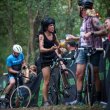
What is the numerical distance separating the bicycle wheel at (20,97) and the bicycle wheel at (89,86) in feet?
11.1

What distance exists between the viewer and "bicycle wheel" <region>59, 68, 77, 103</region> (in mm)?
9742

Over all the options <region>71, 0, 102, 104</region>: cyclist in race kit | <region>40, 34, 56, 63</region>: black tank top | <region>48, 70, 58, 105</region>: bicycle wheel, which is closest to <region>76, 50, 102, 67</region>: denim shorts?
<region>71, 0, 102, 104</region>: cyclist in race kit

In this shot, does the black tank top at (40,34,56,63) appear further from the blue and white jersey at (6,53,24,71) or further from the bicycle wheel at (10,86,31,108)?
the blue and white jersey at (6,53,24,71)

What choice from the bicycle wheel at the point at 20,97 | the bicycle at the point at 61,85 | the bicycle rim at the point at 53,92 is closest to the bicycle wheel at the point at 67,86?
the bicycle at the point at 61,85

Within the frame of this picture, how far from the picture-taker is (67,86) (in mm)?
9766

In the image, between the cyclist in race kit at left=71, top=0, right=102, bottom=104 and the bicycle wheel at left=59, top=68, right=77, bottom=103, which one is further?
the bicycle wheel at left=59, top=68, right=77, bottom=103

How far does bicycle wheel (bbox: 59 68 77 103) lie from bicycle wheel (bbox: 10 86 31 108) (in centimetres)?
220

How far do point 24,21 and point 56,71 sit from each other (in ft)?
72.2

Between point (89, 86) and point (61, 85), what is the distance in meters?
1.30

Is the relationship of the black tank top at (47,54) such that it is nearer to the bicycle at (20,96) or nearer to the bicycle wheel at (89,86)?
the bicycle wheel at (89,86)

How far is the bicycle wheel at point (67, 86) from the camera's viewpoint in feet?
32.0

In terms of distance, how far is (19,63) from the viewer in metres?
12.6

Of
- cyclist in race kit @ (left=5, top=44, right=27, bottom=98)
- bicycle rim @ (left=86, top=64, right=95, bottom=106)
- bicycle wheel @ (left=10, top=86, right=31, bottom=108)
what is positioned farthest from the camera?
cyclist in race kit @ (left=5, top=44, right=27, bottom=98)

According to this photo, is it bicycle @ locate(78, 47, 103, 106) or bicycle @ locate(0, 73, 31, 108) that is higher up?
bicycle @ locate(78, 47, 103, 106)
